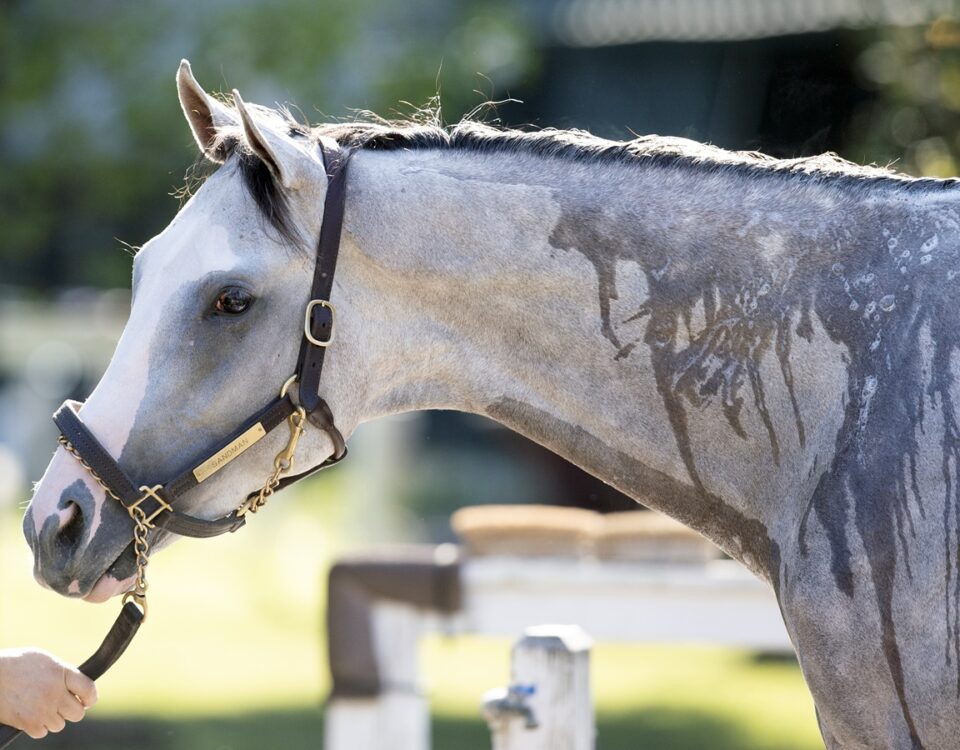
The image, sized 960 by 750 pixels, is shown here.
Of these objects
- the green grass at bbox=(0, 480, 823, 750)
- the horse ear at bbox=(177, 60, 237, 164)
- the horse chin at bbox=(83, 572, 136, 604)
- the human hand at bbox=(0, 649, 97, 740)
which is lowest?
the human hand at bbox=(0, 649, 97, 740)

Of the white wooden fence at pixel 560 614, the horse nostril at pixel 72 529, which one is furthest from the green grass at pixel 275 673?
the horse nostril at pixel 72 529

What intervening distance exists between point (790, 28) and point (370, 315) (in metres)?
6.60

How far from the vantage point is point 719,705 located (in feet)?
24.1

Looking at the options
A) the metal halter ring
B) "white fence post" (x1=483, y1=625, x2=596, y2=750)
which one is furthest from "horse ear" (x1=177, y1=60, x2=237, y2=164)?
"white fence post" (x1=483, y1=625, x2=596, y2=750)

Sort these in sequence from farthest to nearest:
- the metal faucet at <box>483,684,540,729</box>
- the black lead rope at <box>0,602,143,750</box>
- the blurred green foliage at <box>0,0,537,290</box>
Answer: the blurred green foliage at <box>0,0,537,290</box> → the metal faucet at <box>483,684,540,729</box> → the black lead rope at <box>0,602,143,750</box>

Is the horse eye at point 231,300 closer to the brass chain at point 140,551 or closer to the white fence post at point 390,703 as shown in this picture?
→ the brass chain at point 140,551

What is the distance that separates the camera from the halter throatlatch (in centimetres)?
242

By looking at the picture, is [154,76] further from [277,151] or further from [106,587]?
[106,587]

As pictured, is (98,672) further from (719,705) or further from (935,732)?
(719,705)

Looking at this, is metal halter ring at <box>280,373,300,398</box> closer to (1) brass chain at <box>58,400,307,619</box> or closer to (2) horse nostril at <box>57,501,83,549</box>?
Answer: (1) brass chain at <box>58,400,307,619</box>

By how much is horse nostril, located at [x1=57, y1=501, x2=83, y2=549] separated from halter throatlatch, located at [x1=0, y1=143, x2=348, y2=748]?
0.07m

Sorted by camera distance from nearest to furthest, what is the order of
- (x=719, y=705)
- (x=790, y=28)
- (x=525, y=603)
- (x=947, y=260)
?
(x=947, y=260), (x=525, y=603), (x=719, y=705), (x=790, y=28)

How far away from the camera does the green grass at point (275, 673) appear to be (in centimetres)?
666

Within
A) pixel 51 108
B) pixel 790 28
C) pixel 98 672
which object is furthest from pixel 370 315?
pixel 51 108
